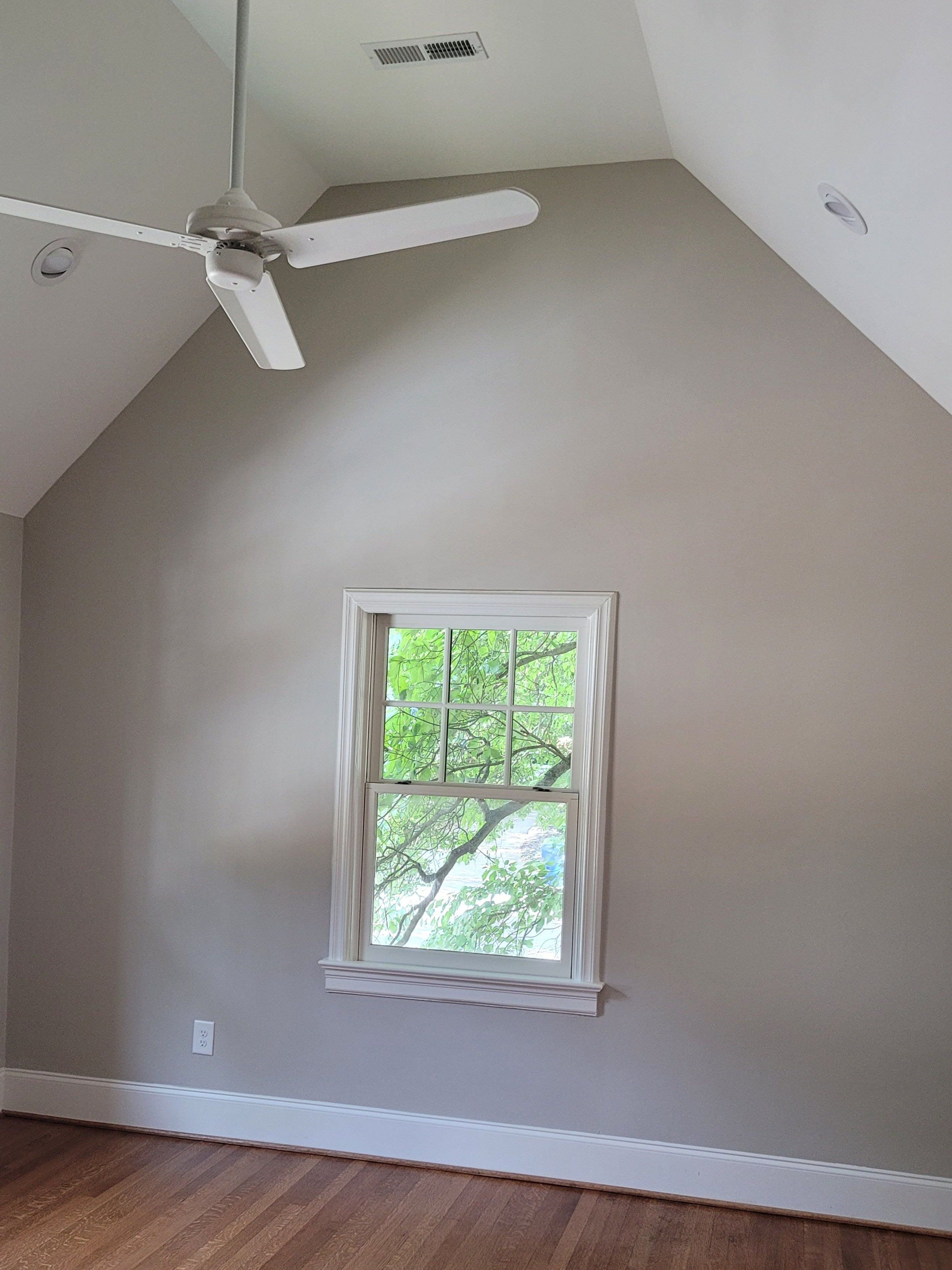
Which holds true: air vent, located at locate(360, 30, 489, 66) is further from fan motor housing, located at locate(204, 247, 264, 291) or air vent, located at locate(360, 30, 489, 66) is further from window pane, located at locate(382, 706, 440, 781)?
window pane, located at locate(382, 706, 440, 781)

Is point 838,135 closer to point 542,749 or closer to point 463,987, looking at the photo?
point 542,749

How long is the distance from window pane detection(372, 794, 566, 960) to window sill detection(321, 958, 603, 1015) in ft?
0.45

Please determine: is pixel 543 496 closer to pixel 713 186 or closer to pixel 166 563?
pixel 713 186

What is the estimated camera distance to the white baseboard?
11.6 ft

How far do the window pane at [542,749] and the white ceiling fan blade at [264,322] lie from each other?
1.76 m

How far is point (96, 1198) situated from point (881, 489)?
350 centimetres

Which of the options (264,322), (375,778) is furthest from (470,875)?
(264,322)

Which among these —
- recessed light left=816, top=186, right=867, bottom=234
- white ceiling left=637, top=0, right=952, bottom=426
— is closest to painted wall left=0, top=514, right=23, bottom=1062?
white ceiling left=637, top=0, right=952, bottom=426

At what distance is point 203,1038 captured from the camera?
4.14 m

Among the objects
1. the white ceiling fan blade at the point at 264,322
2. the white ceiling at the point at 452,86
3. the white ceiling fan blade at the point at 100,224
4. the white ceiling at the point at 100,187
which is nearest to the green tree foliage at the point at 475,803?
the white ceiling at the point at 100,187

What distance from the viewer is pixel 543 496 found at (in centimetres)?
396

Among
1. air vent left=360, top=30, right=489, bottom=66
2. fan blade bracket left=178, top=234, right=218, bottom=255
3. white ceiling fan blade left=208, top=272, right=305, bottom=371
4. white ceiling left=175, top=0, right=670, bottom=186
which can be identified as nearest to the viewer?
fan blade bracket left=178, top=234, right=218, bottom=255

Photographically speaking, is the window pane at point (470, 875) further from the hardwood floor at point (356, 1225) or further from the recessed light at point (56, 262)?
the recessed light at point (56, 262)

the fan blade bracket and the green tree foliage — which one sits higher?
the fan blade bracket
